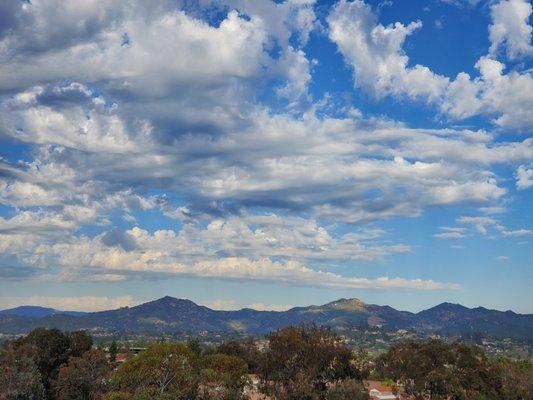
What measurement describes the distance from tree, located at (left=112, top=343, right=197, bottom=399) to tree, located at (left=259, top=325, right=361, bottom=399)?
13.6 metres

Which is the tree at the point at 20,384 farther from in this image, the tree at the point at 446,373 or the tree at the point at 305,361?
the tree at the point at 446,373

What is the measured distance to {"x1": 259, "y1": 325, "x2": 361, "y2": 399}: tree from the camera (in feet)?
230

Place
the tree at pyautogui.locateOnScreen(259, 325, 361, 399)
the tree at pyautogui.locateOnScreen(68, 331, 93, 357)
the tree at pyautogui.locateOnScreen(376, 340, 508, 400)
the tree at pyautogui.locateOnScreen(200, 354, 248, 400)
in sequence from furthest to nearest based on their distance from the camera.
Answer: the tree at pyautogui.locateOnScreen(68, 331, 93, 357) → the tree at pyautogui.locateOnScreen(376, 340, 508, 400) → the tree at pyautogui.locateOnScreen(259, 325, 361, 399) → the tree at pyautogui.locateOnScreen(200, 354, 248, 400)

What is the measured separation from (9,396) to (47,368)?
30.6 m

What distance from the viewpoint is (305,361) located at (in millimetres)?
71062

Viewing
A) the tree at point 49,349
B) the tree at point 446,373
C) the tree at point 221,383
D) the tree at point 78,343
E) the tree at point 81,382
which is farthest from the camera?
the tree at point 78,343

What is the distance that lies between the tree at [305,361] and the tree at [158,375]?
13.6 metres

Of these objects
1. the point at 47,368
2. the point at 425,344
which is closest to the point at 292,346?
the point at 425,344

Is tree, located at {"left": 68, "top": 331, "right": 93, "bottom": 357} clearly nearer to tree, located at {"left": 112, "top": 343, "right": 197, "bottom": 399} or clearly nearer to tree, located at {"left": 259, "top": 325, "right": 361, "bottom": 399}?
tree, located at {"left": 112, "top": 343, "right": 197, "bottom": 399}

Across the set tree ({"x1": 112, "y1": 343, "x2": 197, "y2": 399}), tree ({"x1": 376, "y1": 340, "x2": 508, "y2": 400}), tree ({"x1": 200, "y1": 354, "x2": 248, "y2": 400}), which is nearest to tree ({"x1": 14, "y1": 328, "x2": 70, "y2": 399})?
tree ({"x1": 200, "y1": 354, "x2": 248, "y2": 400})

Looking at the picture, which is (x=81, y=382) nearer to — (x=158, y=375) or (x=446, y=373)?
(x=158, y=375)

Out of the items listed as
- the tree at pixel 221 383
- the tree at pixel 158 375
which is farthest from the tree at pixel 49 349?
the tree at pixel 158 375

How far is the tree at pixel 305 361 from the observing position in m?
70.1

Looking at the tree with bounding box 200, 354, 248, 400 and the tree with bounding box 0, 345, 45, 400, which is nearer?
the tree with bounding box 200, 354, 248, 400
